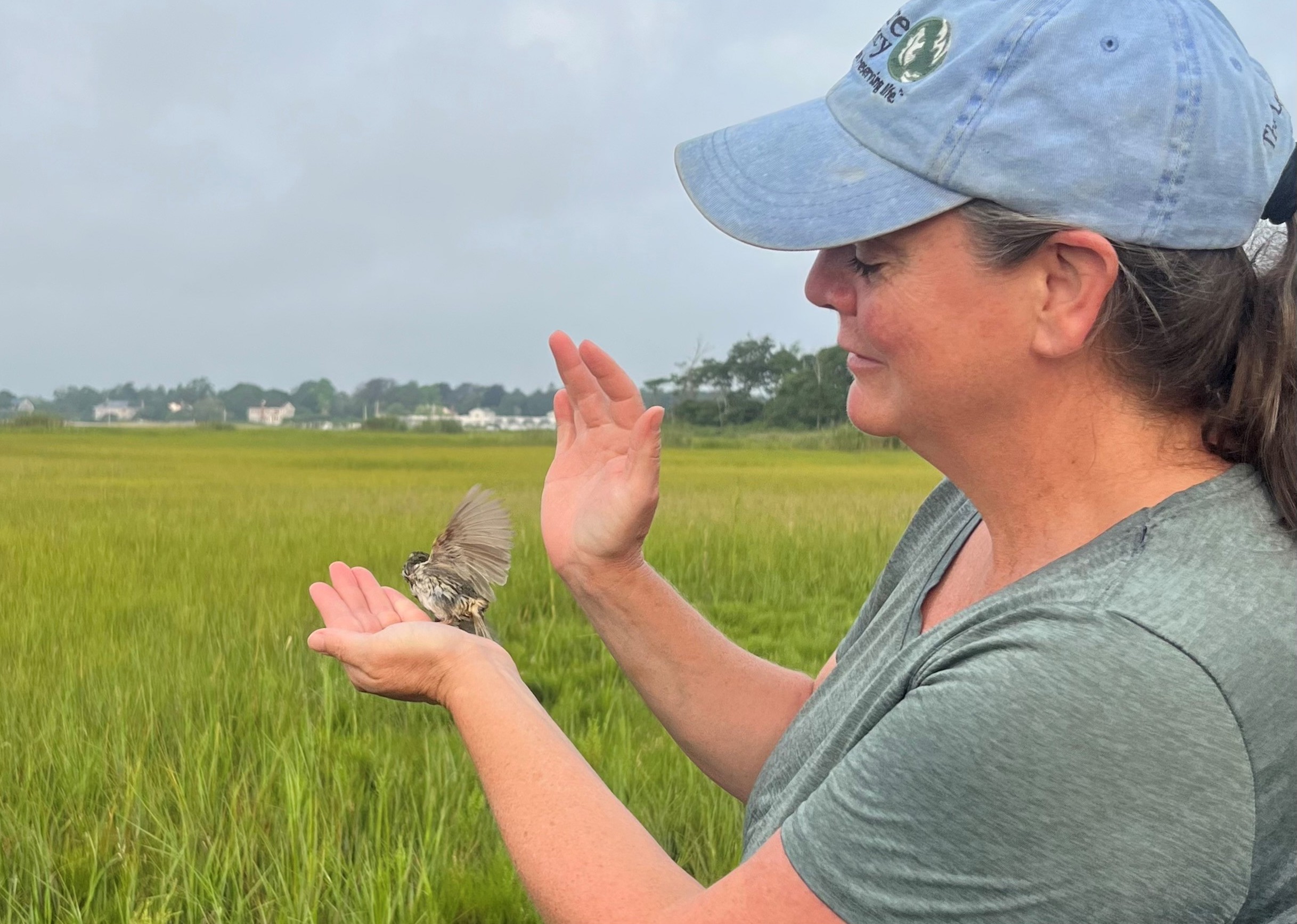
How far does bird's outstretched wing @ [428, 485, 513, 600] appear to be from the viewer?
5.20 feet

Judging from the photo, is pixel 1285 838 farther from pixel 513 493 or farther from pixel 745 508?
pixel 745 508

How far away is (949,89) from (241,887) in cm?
181

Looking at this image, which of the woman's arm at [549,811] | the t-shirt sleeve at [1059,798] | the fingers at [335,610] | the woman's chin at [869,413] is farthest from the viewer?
the fingers at [335,610]

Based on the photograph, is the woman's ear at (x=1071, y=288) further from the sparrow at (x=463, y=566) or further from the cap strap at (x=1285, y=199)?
the sparrow at (x=463, y=566)

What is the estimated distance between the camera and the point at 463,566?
1.59m

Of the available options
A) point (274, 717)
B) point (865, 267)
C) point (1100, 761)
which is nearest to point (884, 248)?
point (865, 267)

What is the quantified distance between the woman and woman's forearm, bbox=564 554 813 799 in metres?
0.32

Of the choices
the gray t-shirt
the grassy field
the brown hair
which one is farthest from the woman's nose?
the grassy field

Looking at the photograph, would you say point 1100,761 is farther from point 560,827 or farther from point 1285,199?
point 1285,199

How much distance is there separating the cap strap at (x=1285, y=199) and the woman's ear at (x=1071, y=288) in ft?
0.73

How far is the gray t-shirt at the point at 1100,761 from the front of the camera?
79 centimetres

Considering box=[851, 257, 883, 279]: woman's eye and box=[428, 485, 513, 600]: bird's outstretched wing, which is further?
box=[428, 485, 513, 600]: bird's outstretched wing

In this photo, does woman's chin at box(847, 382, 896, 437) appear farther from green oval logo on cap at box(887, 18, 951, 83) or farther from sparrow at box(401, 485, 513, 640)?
sparrow at box(401, 485, 513, 640)

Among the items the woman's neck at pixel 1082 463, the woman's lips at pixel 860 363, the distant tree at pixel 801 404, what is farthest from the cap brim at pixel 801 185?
the distant tree at pixel 801 404
